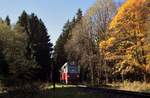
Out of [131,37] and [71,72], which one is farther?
[71,72]

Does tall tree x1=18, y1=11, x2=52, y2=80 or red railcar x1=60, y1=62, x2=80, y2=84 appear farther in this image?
tall tree x1=18, y1=11, x2=52, y2=80

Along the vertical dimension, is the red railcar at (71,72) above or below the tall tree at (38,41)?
below

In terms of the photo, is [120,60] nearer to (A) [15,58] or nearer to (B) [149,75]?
(B) [149,75]

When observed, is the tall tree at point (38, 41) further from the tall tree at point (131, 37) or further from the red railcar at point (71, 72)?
the tall tree at point (131, 37)

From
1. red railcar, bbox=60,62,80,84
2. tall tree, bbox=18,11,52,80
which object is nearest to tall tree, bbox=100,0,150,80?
red railcar, bbox=60,62,80,84

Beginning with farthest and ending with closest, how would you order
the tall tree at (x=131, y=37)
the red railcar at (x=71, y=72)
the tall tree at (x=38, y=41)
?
the tall tree at (x=38, y=41)
the red railcar at (x=71, y=72)
the tall tree at (x=131, y=37)

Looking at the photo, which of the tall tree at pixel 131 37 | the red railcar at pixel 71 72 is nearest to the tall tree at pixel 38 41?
the red railcar at pixel 71 72

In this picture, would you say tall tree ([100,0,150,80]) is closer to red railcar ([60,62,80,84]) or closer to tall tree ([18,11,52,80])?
red railcar ([60,62,80,84])

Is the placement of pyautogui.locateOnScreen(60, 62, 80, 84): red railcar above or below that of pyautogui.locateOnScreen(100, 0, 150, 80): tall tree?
below

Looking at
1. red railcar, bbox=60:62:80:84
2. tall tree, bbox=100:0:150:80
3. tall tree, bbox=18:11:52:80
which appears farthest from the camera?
tall tree, bbox=18:11:52:80

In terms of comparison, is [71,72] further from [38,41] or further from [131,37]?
[38,41]

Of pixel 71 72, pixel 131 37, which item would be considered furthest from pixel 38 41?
pixel 131 37

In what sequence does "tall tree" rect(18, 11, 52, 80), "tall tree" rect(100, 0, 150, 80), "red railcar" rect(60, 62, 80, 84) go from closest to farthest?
"tall tree" rect(100, 0, 150, 80)
"red railcar" rect(60, 62, 80, 84)
"tall tree" rect(18, 11, 52, 80)

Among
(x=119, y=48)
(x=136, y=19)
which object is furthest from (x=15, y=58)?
(x=136, y=19)
